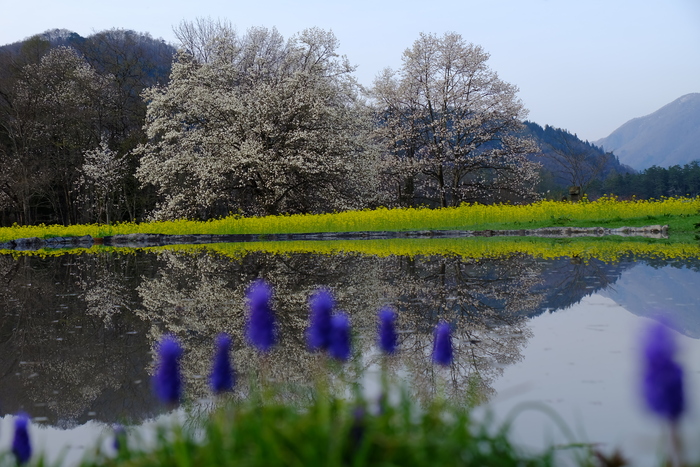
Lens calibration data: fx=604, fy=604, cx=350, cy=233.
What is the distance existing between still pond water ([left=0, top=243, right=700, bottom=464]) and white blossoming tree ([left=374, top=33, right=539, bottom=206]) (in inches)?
888

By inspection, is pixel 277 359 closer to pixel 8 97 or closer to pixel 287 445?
pixel 287 445

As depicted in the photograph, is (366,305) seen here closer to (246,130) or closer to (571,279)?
(571,279)

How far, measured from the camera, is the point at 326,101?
29.0m

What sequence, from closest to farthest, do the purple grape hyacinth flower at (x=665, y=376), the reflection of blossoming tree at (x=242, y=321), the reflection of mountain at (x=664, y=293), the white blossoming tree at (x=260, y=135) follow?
the purple grape hyacinth flower at (x=665, y=376) → the reflection of blossoming tree at (x=242, y=321) → the reflection of mountain at (x=664, y=293) → the white blossoming tree at (x=260, y=135)

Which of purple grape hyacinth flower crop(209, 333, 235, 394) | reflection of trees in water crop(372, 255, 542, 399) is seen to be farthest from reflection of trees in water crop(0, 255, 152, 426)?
reflection of trees in water crop(372, 255, 542, 399)

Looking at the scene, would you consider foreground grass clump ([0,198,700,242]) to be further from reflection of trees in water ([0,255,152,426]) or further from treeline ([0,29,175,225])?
reflection of trees in water ([0,255,152,426])

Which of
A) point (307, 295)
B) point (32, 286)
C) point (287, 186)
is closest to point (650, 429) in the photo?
point (307, 295)

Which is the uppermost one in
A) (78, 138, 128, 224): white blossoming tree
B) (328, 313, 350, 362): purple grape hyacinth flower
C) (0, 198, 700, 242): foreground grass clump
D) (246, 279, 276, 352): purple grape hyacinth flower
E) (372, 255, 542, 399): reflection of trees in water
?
(78, 138, 128, 224): white blossoming tree

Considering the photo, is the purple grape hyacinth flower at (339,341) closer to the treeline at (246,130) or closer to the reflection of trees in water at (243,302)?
the reflection of trees in water at (243,302)

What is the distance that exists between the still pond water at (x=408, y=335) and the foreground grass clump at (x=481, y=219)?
9.44m

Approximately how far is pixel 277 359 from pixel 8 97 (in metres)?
39.7

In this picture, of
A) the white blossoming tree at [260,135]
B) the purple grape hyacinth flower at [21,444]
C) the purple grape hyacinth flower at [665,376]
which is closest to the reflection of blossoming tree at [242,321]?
the purple grape hyacinth flower at [21,444]

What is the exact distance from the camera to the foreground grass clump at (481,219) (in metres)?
19.4

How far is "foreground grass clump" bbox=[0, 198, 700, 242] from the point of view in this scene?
19.4 m
